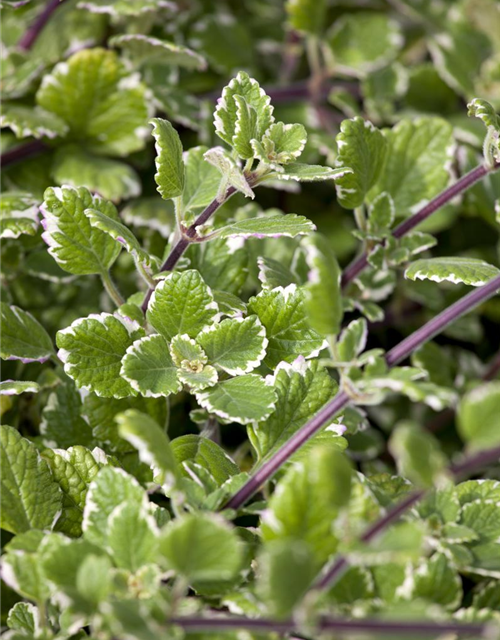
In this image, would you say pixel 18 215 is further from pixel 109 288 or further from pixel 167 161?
pixel 167 161

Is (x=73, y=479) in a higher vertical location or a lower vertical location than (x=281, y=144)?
lower

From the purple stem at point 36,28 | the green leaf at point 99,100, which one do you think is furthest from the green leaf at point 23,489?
the purple stem at point 36,28

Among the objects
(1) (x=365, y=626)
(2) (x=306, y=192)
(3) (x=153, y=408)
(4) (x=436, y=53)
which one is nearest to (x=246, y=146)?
(3) (x=153, y=408)

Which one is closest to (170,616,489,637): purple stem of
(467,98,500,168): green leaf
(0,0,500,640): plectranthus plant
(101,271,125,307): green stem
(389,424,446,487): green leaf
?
(0,0,500,640): plectranthus plant

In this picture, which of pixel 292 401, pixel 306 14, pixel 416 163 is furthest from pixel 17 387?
pixel 306 14

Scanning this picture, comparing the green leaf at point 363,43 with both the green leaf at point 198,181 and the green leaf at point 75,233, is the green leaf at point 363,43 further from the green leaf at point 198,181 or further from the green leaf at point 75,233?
the green leaf at point 75,233
